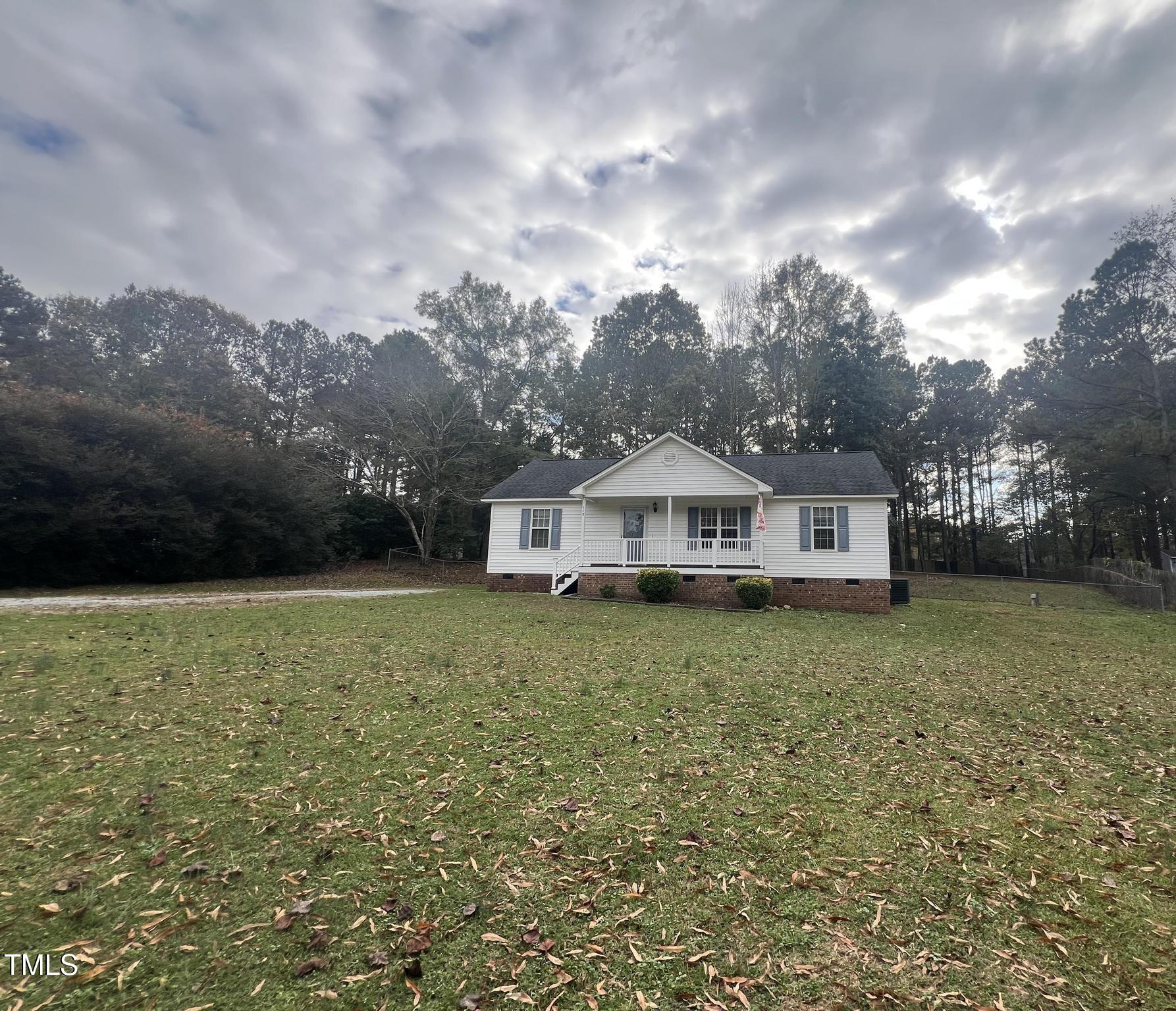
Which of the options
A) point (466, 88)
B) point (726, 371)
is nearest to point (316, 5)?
point (466, 88)

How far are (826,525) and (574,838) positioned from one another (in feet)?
50.7

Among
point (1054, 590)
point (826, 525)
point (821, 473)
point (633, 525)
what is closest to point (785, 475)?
point (821, 473)

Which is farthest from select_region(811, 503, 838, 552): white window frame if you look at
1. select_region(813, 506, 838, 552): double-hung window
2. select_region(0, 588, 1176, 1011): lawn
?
select_region(0, 588, 1176, 1011): lawn

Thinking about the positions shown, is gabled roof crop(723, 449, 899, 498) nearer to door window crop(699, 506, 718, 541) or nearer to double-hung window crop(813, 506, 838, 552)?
double-hung window crop(813, 506, 838, 552)

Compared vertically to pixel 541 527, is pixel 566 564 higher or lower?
lower

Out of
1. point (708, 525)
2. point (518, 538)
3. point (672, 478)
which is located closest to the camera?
point (672, 478)

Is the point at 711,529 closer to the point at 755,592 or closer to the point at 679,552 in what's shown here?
the point at 679,552

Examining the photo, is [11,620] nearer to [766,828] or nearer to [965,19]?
[766,828]

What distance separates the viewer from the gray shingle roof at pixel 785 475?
1648 cm

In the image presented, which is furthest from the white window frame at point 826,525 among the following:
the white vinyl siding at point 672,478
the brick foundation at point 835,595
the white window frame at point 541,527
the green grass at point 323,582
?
the green grass at point 323,582

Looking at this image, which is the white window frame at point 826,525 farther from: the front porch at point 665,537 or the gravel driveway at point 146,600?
the gravel driveway at point 146,600

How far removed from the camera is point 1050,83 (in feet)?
37.2

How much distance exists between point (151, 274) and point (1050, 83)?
→ 38848mm

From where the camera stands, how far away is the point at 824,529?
16344 mm
